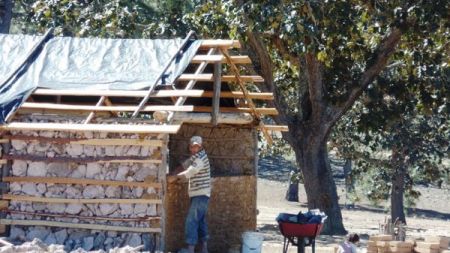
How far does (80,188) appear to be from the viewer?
13.9 meters

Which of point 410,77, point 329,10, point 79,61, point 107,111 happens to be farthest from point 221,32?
point 107,111

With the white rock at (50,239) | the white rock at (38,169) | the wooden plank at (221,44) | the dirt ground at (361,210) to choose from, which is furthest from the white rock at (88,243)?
the dirt ground at (361,210)

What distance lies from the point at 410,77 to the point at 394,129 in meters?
5.90

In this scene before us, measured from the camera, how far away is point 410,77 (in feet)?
72.4

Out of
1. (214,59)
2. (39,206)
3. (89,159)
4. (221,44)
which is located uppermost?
(221,44)

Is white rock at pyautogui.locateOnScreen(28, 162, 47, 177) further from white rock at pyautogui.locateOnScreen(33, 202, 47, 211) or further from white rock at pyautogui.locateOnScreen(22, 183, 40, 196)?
white rock at pyautogui.locateOnScreen(33, 202, 47, 211)

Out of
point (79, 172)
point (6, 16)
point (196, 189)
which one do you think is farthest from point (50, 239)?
point (6, 16)

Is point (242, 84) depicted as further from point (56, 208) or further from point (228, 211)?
point (56, 208)

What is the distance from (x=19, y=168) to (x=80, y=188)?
91 centimetres

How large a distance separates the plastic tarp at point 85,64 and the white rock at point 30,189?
0.95 metres

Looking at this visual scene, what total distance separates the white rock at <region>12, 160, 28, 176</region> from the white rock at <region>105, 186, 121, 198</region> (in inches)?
47.3

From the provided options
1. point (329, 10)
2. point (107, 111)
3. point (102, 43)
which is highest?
point (329, 10)

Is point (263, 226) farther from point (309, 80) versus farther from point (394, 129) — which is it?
point (309, 80)

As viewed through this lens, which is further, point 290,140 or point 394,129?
point 394,129
